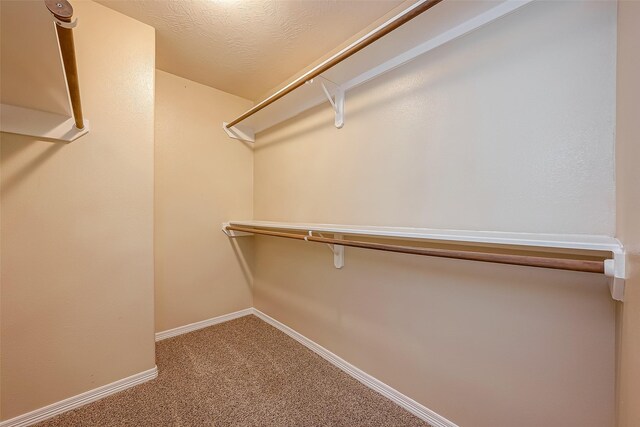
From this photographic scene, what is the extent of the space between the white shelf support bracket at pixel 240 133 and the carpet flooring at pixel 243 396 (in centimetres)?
196

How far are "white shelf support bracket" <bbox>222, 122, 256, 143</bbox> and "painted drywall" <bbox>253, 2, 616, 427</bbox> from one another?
1163 mm

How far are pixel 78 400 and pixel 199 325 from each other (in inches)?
37.1

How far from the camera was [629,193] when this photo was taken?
638 millimetres

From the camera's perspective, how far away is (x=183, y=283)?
7.23 feet

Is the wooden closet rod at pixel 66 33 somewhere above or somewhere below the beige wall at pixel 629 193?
above

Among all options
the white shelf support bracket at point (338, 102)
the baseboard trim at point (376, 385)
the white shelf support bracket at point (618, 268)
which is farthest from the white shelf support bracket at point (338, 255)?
the white shelf support bracket at point (618, 268)

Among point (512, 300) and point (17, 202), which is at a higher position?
point (17, 202)

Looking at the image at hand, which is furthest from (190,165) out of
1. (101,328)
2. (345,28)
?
(345,28)

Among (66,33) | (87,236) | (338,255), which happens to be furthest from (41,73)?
(338,255)

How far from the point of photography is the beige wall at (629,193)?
0.54 m

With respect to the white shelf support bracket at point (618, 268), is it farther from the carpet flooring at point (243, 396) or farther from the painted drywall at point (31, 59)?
the painted drywall at point (31, 59)

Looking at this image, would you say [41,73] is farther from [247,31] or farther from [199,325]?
[199,325]

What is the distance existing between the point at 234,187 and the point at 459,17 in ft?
7.13

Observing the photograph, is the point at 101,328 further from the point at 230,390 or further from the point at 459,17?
the point at 459,17
